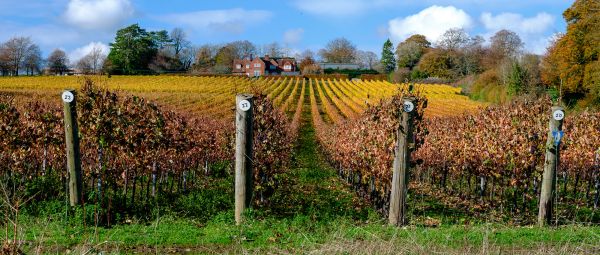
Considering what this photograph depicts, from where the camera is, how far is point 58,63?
8031 cm

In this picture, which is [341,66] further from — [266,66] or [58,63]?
[58,63]

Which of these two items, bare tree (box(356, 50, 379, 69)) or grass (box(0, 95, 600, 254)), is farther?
bare tree (box(356, 50, 379, 69))

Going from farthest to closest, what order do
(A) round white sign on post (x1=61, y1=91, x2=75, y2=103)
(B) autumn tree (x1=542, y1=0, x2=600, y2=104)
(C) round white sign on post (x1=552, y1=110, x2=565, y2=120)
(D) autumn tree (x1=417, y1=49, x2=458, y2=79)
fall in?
(D) autumn tree (x1=417, y1=49, x2=458, y2=79)
(B) autumn tree (x1=542, y1=0, x2=600, y2=104)
(C) round white sign on post (x1=552, y1=110, x2=565, y2=120)
(A) round white sign on post (x1=61, y1=91, x2=75, y2=103)

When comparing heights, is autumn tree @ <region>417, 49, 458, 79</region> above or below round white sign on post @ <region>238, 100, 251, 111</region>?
above

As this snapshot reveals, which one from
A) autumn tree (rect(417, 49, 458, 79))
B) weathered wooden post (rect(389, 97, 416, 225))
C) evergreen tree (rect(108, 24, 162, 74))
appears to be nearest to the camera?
weathered wooden post (rect(389, 97, 416, 225))

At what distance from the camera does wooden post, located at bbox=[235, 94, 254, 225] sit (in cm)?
669

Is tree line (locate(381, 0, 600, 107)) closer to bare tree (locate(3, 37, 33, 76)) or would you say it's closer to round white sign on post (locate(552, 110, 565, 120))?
round white sign on post (locate(552, 110, 565, 120))

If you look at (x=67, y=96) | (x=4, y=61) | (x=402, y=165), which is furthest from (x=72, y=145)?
(x=4, y=61)

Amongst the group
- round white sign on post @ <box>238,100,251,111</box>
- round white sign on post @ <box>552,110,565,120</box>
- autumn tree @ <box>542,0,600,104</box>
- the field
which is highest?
autumn tree @ <box>542,0,600,104</box>

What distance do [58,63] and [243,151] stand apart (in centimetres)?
8328

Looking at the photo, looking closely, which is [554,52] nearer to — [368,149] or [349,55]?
[368,149]

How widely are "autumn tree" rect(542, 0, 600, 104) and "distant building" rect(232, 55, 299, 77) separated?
66.3m

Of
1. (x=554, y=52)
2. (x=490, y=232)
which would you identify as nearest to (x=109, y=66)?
(x=554, y=52)

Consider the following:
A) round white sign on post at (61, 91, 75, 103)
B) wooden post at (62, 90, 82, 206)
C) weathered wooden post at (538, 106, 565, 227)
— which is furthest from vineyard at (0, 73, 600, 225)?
round white sign on post at (61, 91, 75, 103)
